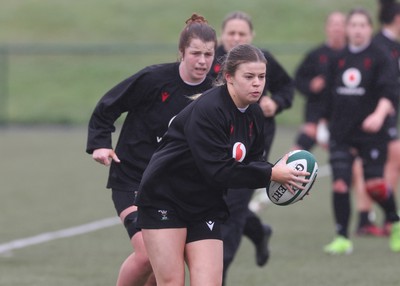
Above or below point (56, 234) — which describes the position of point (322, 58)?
above

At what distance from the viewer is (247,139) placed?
18.8 ft

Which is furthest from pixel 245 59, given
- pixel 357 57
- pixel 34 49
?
pixel 34 49

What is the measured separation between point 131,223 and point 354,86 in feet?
12.7

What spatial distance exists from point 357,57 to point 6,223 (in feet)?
13.2

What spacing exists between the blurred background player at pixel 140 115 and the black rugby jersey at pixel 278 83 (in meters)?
1.32

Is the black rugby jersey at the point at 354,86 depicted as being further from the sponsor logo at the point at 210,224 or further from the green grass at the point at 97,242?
the sponsor logo at the point at 210,224

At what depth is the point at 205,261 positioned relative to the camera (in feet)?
18.4

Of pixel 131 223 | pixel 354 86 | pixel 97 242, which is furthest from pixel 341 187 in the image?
pixel 131 223

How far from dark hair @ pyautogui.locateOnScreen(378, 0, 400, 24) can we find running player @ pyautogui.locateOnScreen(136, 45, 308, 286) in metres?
4.81

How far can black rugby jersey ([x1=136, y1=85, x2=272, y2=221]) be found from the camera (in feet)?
18.1

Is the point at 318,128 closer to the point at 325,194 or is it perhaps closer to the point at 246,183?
the point at 325,194

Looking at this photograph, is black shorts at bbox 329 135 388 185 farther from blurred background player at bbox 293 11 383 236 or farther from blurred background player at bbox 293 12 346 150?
blurred background player at bbox 293 12 346 150

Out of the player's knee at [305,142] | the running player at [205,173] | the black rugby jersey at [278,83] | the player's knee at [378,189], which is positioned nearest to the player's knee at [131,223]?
the running player at [205,173]

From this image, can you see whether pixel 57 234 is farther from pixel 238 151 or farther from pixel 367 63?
pixel 238 151
